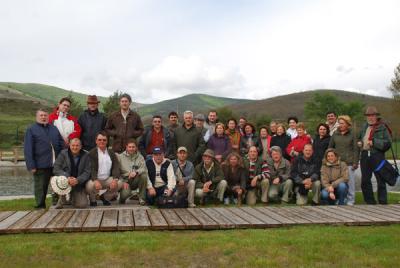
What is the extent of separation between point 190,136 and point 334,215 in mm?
3511

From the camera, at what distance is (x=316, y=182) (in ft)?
29.8

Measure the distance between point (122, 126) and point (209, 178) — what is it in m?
2.03

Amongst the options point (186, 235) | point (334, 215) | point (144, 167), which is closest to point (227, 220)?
point (186, 235)

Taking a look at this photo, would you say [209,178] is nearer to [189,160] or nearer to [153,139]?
[189,160]

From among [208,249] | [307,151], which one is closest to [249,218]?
[208,249]

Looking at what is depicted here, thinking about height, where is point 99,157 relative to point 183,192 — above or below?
above

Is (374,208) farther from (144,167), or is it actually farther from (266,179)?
(144,167)

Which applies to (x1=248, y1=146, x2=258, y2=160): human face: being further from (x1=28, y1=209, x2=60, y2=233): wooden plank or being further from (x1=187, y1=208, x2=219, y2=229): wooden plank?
(x1=28, y1=209, x2=60, y2=233): wooden plank

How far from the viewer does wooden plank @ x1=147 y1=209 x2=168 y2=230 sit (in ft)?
20.9

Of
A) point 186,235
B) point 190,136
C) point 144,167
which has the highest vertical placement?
point 190,136

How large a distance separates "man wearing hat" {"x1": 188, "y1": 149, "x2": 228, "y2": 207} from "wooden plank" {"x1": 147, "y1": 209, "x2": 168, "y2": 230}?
155 cm

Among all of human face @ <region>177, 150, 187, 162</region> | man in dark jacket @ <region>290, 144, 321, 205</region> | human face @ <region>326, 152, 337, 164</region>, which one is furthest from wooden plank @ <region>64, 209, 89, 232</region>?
human face @ <region>326, 152, 337, 164</region>

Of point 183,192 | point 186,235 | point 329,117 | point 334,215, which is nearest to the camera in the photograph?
point 186,235

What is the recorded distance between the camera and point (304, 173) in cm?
931
